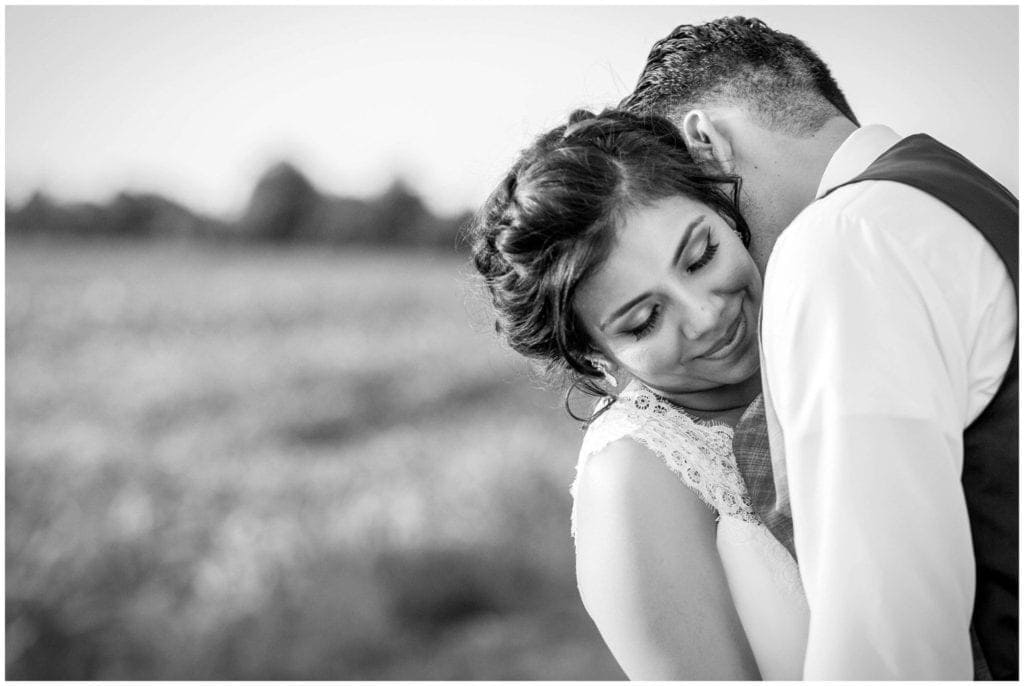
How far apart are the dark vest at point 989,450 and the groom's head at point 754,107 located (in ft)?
1.33

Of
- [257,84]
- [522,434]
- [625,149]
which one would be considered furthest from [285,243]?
[625,149]

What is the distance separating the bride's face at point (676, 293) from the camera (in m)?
1.51

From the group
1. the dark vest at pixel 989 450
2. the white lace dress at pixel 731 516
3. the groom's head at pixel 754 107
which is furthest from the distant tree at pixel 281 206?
the dark vest at pixel 989 450

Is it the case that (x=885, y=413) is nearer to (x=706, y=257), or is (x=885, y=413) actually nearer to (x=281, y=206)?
(x=706, y=257)

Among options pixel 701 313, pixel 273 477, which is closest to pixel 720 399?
pixel 701 313

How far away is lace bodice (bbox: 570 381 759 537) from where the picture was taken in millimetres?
1573

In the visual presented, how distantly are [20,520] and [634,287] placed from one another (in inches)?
483

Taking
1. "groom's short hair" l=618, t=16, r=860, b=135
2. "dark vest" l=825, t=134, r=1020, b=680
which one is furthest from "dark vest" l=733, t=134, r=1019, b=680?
"groom's short hair" l=618, t=16, r=860, b=135

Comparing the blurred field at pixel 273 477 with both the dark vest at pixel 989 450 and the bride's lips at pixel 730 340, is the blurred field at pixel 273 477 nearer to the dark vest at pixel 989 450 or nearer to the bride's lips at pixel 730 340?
the bride's lips at pixel 730 340

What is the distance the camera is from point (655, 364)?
62.9 inches

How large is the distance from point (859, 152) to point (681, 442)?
522mm

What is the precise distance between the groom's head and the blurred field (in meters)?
7.59

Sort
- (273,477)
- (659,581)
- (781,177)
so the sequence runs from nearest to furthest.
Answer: (659,581) < (781,177) < (273,477)

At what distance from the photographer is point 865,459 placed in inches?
41.5
